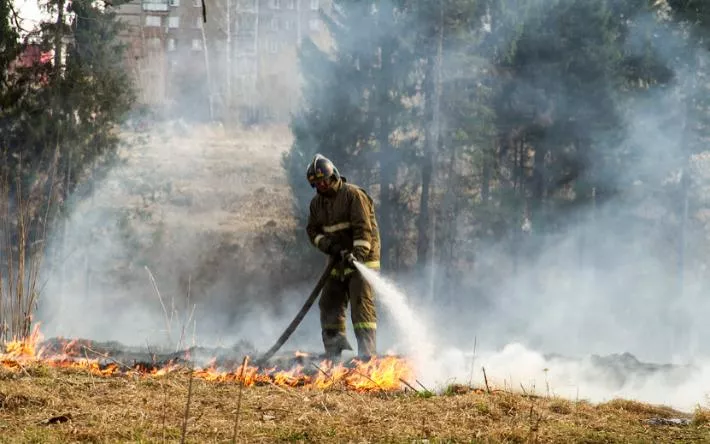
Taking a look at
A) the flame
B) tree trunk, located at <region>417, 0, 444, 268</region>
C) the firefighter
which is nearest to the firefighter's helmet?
the firefighter

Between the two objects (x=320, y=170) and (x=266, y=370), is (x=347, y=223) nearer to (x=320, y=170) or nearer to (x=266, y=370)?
(x=320, y=170)

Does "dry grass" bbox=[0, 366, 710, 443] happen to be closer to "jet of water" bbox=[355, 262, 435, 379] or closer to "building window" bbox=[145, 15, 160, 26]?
"jet of water" bbox=[355, 262, 435, 379]

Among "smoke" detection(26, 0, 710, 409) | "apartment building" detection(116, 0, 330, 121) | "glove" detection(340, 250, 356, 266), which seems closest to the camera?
"glove" detection(340, 250, 356, 266)

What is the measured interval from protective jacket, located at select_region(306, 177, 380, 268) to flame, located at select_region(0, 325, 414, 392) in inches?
47.9

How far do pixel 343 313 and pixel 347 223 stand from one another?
108 cm

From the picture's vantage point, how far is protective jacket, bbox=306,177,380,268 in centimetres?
953

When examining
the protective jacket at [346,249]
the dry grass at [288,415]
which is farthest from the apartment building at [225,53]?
the dry grass at [288,415]

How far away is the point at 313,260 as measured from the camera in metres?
22.9

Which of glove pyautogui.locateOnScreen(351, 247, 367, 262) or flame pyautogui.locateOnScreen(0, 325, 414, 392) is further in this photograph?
glove pyautogui.locateOnScreen(351, 247, 367, 262)

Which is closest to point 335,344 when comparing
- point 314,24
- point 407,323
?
point 407,323

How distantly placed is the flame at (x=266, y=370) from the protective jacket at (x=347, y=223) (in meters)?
1.22

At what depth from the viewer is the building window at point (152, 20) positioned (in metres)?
37.6

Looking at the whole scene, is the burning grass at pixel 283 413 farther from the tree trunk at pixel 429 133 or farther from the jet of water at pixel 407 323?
the tree trunk at pixel 429 133

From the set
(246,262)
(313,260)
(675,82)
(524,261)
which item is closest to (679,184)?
(675,82)
